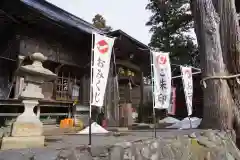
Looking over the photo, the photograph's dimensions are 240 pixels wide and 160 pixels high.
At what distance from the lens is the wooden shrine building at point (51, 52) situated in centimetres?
805

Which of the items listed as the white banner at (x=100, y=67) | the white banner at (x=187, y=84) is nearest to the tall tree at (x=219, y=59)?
the white banner at (x=187, y=84)

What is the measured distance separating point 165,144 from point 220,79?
3.45 m

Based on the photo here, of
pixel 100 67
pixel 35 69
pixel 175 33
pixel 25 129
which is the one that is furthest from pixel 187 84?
pixel 175 33

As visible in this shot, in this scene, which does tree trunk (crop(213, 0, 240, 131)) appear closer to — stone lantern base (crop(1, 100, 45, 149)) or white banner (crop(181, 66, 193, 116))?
white banner (crop(181, 66, 193, 116))

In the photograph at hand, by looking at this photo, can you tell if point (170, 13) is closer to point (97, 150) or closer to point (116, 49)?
point (116, 49)

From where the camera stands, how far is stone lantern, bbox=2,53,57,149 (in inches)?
145

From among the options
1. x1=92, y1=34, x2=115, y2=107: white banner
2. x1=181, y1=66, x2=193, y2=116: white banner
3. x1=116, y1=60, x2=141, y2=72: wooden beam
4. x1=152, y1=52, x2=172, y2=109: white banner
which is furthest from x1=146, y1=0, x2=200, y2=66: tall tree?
x1=92, y1=34, x2=115, y2=107: white banner

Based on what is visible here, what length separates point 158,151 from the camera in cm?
465

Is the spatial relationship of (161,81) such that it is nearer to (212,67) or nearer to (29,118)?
(212,67)

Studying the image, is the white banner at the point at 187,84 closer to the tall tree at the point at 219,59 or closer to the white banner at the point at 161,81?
the tall tree at the point at 219,59

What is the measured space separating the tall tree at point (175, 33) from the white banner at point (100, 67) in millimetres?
17351

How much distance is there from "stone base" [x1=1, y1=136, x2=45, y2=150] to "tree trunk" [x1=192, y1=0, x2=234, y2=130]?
5321 mm

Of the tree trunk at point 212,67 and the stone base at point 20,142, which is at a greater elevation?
the tree trunk at point 212,67

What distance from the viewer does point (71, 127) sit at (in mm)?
8438
